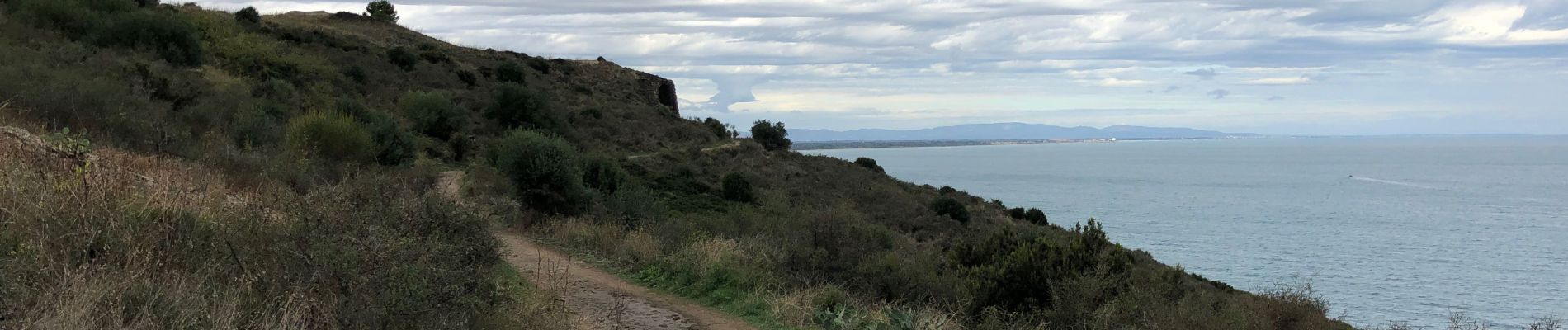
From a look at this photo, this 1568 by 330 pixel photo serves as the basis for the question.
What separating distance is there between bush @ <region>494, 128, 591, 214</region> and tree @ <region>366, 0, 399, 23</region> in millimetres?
43641

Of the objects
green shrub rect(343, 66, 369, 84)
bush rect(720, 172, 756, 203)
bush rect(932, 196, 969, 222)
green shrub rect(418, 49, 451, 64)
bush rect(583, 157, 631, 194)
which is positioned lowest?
Answer: bush rect(932, 196, 969, 222)

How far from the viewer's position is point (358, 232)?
499 cm

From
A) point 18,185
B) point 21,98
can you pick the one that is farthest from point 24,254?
point 21,98

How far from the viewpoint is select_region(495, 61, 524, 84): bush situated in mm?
45062

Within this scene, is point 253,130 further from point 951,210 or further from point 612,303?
point 951,210

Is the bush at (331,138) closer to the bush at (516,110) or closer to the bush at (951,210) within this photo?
the bush at (516,110)

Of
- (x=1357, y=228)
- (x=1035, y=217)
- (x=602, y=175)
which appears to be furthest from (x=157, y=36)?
(x=1357, y=228)

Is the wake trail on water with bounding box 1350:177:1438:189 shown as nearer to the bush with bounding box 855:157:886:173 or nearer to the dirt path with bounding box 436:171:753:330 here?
the bush with bounding box 855:157:886:173

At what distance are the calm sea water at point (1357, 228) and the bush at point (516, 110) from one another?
24990mm

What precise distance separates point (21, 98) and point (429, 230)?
847cm

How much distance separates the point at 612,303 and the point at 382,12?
54507 mm

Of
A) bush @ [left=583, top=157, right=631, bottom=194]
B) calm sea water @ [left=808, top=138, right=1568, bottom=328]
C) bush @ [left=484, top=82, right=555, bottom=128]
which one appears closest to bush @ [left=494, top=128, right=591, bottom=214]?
bush @ [left=583, top=157, right=631, bottom=194]

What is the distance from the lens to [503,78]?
45.0 metres

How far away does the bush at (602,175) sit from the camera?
21406 millimetres
